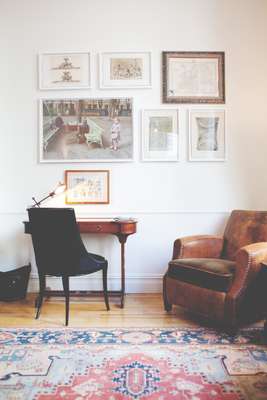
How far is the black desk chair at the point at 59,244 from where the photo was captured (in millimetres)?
2520

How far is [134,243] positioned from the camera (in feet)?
11.1

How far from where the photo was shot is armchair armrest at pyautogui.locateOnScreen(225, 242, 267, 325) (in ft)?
7.45

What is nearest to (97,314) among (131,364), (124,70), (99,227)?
(99,227)

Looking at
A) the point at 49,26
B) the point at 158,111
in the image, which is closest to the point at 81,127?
the point at 158,111

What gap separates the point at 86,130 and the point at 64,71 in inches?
25.7

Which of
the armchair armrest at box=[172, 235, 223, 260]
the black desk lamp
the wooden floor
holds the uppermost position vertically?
the black desk lamp

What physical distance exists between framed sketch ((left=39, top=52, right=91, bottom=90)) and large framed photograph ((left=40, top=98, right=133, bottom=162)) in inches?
6.4

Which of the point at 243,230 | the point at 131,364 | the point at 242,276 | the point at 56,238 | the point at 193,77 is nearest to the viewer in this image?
the point at 131,364

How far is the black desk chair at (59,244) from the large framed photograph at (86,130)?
38.0 inches

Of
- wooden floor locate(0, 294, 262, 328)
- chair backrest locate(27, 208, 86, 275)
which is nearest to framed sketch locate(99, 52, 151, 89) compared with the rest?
chair backrest locate(27, 208, 86, 275)

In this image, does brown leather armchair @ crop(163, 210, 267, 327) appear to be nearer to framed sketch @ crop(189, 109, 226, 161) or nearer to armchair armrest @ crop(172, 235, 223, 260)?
armchair armrest @ crop(172, 235, 223, 260)

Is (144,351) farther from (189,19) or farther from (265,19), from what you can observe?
(265,19)

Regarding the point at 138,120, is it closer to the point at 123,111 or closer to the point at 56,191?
the point at 123,111

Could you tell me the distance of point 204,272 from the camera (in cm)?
244
